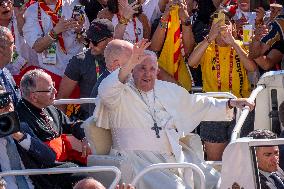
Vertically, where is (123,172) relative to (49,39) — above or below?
below

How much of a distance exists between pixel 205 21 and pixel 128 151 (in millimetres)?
3524

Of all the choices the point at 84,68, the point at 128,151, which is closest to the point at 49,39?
the point at 84,68

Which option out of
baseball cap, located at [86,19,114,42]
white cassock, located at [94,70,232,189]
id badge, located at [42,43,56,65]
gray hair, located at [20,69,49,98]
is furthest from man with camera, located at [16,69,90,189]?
id badge, located at [42,43,56,65]

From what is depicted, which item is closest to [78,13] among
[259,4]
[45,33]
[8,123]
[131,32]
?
[45,33]

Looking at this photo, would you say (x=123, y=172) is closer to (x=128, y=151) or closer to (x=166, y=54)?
(x=128, y=151)

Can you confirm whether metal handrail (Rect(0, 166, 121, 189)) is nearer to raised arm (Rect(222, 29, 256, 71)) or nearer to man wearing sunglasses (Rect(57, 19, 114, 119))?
man wearing sunglasses (Rect(57, 19, 114, 119))

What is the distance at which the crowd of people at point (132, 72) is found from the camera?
6742mm

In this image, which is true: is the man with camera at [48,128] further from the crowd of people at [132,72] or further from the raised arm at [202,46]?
the raised arm at [202,46]

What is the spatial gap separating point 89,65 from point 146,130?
1857mm

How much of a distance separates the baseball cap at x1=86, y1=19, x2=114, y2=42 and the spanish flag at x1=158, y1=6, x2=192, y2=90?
1.07m

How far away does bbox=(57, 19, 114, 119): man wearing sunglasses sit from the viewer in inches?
331

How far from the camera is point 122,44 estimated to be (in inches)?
285

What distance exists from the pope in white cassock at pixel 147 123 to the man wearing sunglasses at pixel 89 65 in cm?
130

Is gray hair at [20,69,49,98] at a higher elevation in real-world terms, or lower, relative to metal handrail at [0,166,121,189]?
higher
